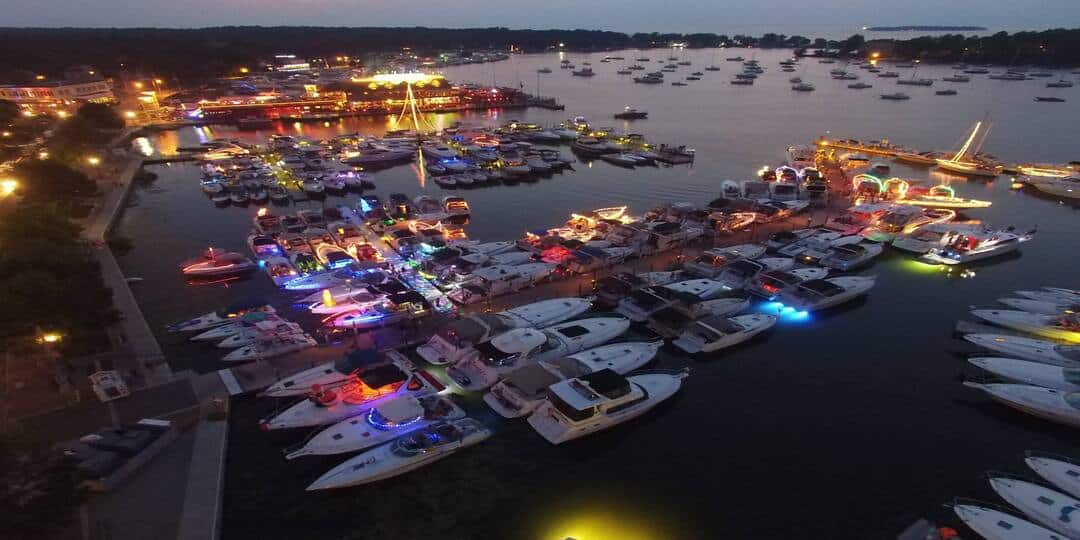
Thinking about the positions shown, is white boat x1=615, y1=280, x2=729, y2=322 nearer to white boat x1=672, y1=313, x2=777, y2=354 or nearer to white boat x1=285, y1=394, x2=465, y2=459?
white boat x1=672, y1=313, x2=777, y2=354

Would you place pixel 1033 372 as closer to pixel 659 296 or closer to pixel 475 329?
pixel 659 296

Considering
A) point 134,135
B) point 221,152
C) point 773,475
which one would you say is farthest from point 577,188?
point 134,135

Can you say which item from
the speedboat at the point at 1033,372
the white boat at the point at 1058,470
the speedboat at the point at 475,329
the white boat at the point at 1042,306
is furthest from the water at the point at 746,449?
the speedboat at the point at 475,329

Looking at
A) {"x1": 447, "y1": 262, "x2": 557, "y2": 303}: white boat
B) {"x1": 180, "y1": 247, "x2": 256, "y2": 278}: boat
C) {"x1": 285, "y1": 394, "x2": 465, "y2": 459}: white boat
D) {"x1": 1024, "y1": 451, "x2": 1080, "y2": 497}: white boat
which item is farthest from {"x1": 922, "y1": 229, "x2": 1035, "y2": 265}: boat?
{"x1": 180, "y1": 247, "x2": 256, "y2": 278}: boat

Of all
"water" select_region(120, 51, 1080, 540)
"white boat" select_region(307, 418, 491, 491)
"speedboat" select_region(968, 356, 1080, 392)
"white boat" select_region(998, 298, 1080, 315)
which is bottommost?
"water" select_region(120, 51, 1080, 540)

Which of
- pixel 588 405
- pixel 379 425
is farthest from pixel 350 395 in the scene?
pixel 588 405
